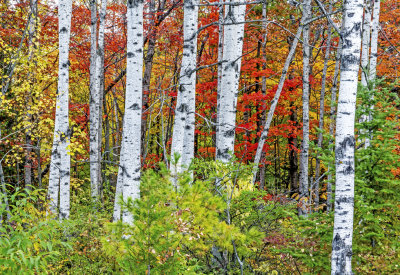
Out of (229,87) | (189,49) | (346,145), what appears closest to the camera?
(346,145)

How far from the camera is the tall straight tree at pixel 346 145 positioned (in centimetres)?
427

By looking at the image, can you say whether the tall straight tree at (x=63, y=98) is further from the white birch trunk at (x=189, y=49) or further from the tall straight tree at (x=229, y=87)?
the tall straight tree at (x=229, y=87)

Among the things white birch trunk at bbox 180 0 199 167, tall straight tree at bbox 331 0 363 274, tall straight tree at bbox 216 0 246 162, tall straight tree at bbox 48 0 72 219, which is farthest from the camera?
tall straight tree at bbox 48 0 72 219

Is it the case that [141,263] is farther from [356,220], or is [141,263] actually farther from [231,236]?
[356,220]

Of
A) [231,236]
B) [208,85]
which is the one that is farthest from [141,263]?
[208,85]

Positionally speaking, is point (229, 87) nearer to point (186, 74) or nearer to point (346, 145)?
point (186, 74)

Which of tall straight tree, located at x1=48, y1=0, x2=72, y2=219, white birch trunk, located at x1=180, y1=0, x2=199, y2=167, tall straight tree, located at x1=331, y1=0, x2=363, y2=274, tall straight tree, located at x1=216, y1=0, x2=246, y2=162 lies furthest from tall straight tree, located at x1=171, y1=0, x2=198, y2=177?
tall straight tree, located at x1=48, y1=0, x2=72, y2=219

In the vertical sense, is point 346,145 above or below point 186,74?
below

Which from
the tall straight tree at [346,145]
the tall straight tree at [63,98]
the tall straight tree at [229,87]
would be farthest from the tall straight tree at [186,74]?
the tall straight tree at [63,98]

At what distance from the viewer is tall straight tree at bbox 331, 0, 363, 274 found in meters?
4.27

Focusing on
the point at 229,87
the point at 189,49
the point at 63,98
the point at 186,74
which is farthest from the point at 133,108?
the point at 63,98

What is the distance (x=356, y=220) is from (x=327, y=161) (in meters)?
0.99

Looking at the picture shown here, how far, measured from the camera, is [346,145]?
14.3 feet

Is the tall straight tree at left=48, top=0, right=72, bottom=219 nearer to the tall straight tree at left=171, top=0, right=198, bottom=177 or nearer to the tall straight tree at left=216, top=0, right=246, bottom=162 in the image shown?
the tall straight tree at left=171, top=0, right=198, bottom=177
